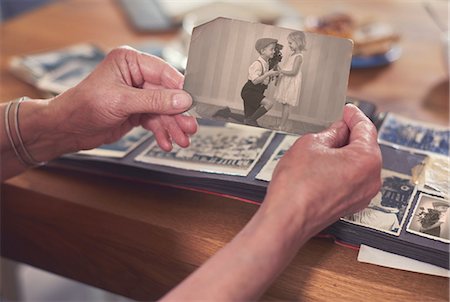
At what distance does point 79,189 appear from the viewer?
980 millimetres

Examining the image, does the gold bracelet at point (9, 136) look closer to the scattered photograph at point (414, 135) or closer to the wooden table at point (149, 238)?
the wooden table at point (149, 238)

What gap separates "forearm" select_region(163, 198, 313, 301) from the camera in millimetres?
654

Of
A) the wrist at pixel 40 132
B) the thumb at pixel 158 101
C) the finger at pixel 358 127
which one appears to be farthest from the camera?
the wrist at pixel 40 132

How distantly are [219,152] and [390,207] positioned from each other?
27 cm

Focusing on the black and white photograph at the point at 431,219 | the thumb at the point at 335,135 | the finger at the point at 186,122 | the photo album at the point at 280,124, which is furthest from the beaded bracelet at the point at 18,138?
the black and white photograph at the point at 431,219

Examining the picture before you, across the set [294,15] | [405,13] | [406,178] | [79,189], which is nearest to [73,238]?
[79,189]

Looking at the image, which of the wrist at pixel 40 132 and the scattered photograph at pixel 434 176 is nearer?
the scattered photograph at pixel 434 176

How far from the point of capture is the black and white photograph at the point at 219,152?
921mm

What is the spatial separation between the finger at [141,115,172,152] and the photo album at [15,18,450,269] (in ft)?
0.07

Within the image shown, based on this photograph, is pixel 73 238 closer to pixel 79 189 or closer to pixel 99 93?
pixel 79 189

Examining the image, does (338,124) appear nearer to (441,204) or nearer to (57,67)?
(441,204)

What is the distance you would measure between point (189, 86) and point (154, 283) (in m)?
0.29

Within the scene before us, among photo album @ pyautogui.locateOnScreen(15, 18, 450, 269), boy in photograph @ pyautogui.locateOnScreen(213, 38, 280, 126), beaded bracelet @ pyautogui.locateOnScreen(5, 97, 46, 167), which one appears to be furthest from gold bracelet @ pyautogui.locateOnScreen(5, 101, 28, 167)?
boy in photograph @ pyautogui.locateOnScreen(213, 38, 280, 126)

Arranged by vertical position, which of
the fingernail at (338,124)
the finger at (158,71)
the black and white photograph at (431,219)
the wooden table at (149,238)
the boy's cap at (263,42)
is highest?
the boy's cap at (263,42)
